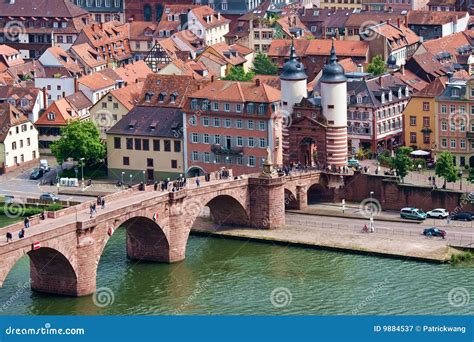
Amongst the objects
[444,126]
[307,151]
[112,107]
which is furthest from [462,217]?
[112,107]

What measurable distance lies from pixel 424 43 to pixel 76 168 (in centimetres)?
4044

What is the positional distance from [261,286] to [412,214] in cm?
2139

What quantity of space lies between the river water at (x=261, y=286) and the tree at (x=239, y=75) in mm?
45247

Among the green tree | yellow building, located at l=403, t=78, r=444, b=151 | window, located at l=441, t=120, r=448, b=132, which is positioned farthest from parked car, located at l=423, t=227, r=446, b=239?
yellow building, located at l=403, t=78, r=444, b=151

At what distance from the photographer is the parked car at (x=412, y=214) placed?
149125 millimetres

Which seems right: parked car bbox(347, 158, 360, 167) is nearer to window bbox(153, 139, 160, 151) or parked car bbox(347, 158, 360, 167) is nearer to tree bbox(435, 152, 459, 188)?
tree bbox(435, 152, 459, 188)


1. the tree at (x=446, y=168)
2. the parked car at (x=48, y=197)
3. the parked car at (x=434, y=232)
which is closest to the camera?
the parked car at (x=434, y=232)

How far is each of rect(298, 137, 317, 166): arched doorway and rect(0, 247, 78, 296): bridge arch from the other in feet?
110

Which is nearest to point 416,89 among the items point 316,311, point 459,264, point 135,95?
point 135,95

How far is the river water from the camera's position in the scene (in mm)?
126375

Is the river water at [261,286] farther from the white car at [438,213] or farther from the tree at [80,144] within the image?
the tree at [80,144]

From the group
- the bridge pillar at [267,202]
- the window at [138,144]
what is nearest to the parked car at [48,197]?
the window at [138,144]

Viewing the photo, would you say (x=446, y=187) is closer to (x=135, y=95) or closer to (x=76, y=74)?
(x=135, y=95)

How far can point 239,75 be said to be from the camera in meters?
190
